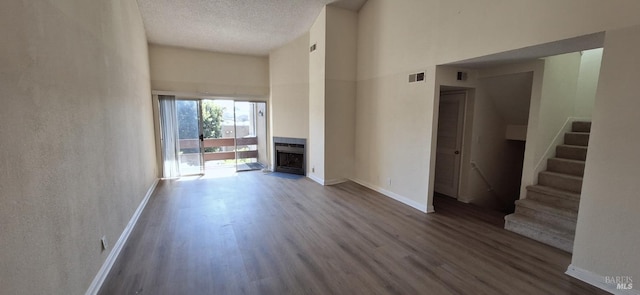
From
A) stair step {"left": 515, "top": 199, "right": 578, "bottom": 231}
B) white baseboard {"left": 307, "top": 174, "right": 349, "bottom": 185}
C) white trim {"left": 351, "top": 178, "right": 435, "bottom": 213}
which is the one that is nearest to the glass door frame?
white baseboard {"left": 307, "top": 174, "right": 349, "bottom": 185}

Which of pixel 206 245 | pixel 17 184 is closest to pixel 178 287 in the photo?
pixel 206 245

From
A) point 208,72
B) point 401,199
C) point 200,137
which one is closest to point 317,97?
point 401,199

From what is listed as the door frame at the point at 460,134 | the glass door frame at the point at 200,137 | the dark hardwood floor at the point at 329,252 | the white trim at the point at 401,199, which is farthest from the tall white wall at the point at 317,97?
the glass door frame at the point at 200,137

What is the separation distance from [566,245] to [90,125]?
16.5ft

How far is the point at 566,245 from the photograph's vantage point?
112 inches

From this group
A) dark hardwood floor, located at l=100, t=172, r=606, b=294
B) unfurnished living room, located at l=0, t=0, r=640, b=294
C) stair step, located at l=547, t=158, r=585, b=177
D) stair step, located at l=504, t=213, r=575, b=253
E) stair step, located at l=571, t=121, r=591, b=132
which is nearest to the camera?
unfurnished living room, located at l=0, t=0, r=640, b=294

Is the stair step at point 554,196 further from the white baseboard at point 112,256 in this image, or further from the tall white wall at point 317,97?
the white baseboard at point 112,256

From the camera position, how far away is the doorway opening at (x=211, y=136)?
6164 millimetres

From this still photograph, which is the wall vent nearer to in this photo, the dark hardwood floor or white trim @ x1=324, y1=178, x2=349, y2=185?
the dark hardwood floor

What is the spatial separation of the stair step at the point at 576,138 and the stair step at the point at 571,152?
0.13 meters

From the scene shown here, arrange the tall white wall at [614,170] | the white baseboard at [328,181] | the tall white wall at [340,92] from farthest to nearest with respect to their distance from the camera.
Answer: the white baseboard at [328,181], the tall white wall at [340,92], the tall white wall at [614,170]

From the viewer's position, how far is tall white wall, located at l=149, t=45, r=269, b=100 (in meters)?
6.05

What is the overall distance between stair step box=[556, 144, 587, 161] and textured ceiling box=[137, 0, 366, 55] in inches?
166

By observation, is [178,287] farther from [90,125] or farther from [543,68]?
[543,68]
